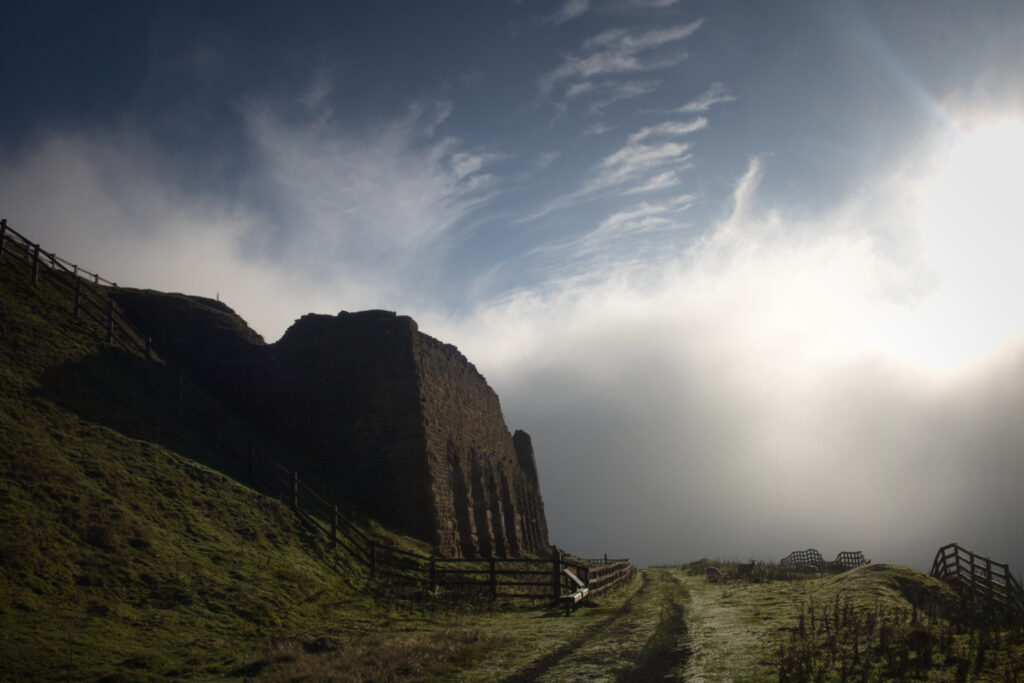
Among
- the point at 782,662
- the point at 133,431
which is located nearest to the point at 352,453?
the point at 133,431

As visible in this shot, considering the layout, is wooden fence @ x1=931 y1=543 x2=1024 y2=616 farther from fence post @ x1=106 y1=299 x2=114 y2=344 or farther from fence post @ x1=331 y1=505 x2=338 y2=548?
fence post @ x1=106 y1=299 x2=114 y2=344

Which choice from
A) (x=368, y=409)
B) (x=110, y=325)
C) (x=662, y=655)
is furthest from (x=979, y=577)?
(x=110, y=325)

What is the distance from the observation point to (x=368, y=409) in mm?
24141

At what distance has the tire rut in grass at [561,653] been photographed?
320 inches

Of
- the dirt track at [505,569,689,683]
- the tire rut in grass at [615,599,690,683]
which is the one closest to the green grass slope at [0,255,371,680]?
the dirt track at [505,569,689,683]

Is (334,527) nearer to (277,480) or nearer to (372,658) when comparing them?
(277,480)

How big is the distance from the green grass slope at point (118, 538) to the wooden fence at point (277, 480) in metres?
0.63

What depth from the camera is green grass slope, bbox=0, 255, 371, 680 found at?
8.90 m

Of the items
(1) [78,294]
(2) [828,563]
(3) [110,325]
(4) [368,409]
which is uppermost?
(1) [78,294]

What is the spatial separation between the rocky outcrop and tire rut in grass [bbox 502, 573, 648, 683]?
9501 mm

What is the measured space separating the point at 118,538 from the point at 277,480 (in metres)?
7.71

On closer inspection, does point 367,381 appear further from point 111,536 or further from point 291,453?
point 111,536

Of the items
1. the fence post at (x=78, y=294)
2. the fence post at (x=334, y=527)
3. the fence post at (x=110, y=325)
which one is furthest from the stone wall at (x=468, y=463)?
the fence post at (x=78, y=294)

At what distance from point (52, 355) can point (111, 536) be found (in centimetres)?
755
